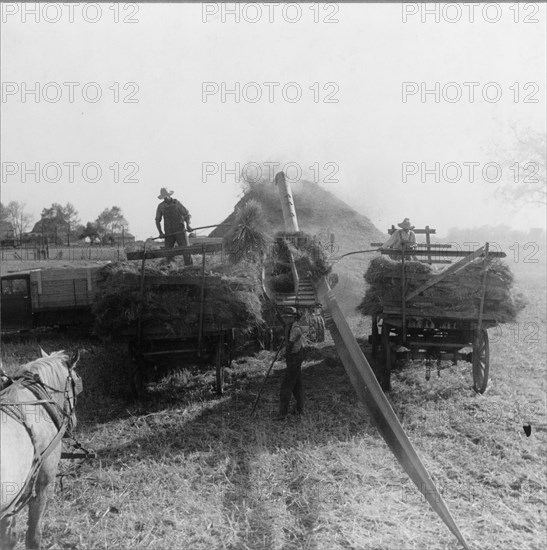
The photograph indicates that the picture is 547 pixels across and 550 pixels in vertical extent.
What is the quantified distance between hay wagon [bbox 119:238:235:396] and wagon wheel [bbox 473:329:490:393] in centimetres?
374

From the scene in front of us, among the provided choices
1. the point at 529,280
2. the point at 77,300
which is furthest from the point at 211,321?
the point at 529,280

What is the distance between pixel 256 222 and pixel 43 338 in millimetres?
7907

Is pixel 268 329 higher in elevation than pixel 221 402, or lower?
higher

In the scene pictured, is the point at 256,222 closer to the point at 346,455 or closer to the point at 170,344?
the point at 170,344

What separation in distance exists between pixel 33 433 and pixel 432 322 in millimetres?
5643

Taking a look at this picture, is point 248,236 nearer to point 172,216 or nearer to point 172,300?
point 172,300

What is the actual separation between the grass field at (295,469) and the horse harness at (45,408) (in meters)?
0.75

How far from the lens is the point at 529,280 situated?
878 inches

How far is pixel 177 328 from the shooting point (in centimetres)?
726

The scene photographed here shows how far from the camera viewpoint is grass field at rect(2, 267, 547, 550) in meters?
4.13

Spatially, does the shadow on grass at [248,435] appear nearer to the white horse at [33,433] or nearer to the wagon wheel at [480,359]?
the white horse at [33,433]

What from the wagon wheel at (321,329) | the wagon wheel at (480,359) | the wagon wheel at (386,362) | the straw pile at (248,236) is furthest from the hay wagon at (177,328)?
the wagon wheel at (480,359)

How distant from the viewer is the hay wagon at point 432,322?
7.17 meters

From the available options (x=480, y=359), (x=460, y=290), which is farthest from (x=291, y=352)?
(x=480, y=359)
